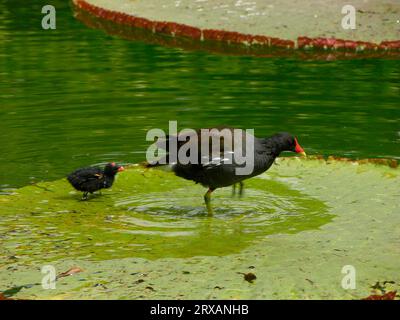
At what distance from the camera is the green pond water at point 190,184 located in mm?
6395

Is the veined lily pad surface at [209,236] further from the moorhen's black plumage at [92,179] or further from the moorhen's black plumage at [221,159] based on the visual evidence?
the moorhen's black plumage at [221,159]

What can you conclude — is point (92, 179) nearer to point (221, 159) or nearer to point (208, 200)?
point (208, 200)

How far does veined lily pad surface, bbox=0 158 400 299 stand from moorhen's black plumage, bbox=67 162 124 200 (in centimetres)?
11

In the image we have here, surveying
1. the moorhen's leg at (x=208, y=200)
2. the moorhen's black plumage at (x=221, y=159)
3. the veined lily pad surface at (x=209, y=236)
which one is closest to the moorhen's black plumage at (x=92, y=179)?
the veined lily pad surface at (x=209, y=236)

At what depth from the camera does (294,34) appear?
1566 centimetres

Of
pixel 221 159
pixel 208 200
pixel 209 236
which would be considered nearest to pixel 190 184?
pixel 208 200

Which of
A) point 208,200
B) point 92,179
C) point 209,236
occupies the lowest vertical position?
point 209,236

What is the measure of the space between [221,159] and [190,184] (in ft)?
3.86

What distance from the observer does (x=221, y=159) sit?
302 inches

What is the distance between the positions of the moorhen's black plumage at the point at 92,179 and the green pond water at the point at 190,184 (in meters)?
0.11

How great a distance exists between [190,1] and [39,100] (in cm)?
591

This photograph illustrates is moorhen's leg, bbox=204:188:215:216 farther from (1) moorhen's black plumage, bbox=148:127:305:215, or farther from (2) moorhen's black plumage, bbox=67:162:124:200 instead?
(2) moorhen's black plumage, bbox=67:162:124:200
